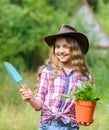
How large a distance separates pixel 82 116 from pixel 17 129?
9.40 ft

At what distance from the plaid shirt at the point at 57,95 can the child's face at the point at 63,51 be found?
0.11m

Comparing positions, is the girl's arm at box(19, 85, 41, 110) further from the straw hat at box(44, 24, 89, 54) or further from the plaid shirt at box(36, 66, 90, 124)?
the straw hat at box(44, 24, 89, 54)

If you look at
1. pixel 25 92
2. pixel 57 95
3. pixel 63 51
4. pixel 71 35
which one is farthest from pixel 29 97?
pixel 71 35

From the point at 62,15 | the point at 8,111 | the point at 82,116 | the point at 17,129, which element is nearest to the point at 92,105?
the point at 82,116

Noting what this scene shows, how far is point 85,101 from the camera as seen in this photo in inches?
172

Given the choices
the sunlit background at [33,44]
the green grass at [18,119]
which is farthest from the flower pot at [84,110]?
the green grass at [18,119]

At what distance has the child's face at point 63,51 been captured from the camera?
4789 mm

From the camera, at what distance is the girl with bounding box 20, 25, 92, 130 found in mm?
4645

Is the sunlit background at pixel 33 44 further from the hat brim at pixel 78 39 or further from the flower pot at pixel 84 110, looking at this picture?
the hat brim at pixel 78 39

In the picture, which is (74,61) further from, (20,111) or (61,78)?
(20,111)

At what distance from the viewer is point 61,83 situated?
4.70 m

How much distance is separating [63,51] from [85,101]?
2.01ft

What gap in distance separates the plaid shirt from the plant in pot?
0.23 m

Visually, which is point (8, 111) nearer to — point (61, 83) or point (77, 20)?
point (61, 83)
